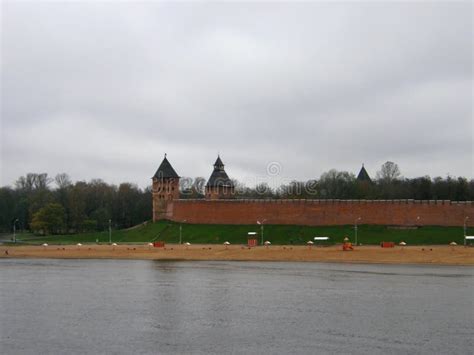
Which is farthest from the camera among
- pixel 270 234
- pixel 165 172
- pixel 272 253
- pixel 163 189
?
pixel 165 172

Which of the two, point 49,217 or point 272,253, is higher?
point 49,217

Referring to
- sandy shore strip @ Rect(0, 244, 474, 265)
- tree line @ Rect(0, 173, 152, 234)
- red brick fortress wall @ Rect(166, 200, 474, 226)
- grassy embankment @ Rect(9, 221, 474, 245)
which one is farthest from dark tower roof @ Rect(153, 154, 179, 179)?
sandy shore strip @ Rect(0, 244, 474, 265)

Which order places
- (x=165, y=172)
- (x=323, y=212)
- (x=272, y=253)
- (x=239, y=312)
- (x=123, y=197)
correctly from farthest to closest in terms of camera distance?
(x=123, y=197) → (x=165, y=172) → (x=323, y=212) → (x=272, y=253) → (x=239, y=312)

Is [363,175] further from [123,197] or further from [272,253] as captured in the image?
[272,253]

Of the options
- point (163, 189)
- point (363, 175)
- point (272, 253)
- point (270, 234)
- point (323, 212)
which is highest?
point (363, 175)

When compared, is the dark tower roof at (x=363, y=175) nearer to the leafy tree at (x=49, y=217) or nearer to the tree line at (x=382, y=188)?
the tree line at (x=382, y=188)

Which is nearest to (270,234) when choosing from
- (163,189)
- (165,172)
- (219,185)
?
(219,185)

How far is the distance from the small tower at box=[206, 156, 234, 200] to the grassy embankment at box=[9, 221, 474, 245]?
5.84m

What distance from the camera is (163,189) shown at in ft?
204

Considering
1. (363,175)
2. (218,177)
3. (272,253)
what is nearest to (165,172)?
(218,177)

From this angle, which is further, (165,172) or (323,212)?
(165,172)

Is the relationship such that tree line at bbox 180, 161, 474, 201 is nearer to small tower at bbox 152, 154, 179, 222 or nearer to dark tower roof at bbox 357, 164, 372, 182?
dark tower roof at bbox 357, 164, 372, 182

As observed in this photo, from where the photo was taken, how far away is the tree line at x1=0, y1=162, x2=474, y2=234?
65500 millimetres

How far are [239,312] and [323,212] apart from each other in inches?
1396
